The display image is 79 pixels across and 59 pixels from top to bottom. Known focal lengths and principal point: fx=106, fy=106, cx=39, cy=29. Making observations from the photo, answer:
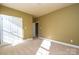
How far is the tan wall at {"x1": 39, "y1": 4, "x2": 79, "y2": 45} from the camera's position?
7.64 feet

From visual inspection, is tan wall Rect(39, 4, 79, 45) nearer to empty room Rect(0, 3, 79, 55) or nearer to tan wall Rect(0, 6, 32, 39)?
empty room Rect(0, 3, 79, 55)

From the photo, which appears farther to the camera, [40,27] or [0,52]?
[40,27]

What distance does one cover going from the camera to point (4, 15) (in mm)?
2094

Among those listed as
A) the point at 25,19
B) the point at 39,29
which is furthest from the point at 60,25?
the point at 25,19

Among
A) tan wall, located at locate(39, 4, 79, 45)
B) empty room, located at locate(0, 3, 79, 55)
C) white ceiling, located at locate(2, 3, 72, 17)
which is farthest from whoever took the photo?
tan wall, located at locate(39, 4, 79, 45)

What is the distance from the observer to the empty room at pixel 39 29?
209 cm

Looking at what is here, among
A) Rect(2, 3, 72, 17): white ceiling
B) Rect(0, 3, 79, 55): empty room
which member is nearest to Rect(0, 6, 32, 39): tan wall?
Rect(0, 3, 79, 55): empty room

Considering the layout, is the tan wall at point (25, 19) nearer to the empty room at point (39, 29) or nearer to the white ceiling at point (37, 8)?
the empty room at point (39, 29)

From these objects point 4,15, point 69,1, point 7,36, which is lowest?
point 7,36

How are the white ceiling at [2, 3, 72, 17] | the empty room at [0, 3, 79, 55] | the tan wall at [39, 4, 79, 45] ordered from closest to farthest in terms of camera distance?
1. the white ceiling at [2, 3, 72, 17]
2. the empty room at [0, 3, 79, 55]
3. the tan wall at [39, 4, 79, 45]

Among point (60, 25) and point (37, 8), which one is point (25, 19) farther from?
point (60, 25)

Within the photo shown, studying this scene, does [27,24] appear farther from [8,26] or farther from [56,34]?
[56,34]

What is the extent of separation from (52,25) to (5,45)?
109 cm

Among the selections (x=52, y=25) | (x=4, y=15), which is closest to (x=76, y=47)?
(x=52, y=25)
